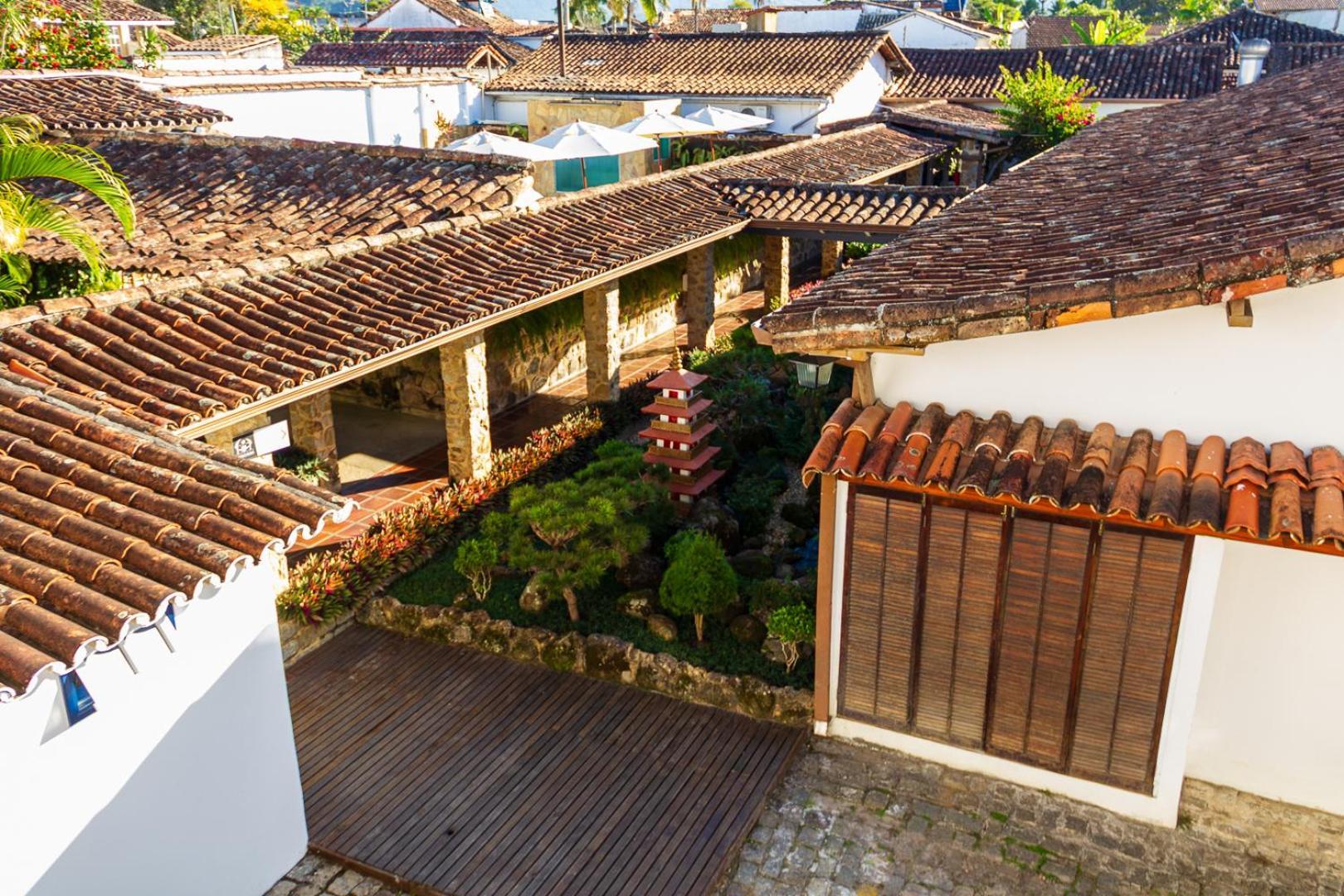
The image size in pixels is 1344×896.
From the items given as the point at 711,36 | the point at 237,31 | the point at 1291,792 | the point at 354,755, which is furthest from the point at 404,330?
the point at 237,31

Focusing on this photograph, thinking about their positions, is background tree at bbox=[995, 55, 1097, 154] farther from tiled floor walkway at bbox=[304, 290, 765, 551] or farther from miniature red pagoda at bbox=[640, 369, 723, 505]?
miniature red pagoda at bbox=[640, 369, 723, 505]

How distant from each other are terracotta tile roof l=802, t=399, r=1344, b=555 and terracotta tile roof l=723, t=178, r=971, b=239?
10.2 meters

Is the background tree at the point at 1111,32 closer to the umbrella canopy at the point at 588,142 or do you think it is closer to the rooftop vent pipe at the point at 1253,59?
the rooftop vent pipe at the point at 1253,59

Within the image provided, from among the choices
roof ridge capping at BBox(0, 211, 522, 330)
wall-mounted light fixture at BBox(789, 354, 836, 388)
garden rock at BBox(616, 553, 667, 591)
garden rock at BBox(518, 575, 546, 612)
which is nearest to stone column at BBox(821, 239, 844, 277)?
roof ridge capping at BBox(0, 211, 522, 330)

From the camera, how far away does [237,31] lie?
255 feet

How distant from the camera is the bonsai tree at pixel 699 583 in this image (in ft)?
32.1

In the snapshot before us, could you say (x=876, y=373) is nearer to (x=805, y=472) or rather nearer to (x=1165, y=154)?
(x=805, y=472)

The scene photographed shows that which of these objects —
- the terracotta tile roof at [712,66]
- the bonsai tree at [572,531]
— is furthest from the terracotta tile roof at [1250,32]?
the bonsai tree at [572,531]

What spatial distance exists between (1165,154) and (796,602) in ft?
23.9

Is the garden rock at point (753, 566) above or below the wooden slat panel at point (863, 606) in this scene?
below

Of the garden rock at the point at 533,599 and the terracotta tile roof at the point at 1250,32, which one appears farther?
the terracotta tile roof at the point at 1250,32

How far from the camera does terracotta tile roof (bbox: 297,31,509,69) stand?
43.1 metres

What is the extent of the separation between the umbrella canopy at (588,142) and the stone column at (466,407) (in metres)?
9.59

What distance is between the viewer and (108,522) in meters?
6.04
